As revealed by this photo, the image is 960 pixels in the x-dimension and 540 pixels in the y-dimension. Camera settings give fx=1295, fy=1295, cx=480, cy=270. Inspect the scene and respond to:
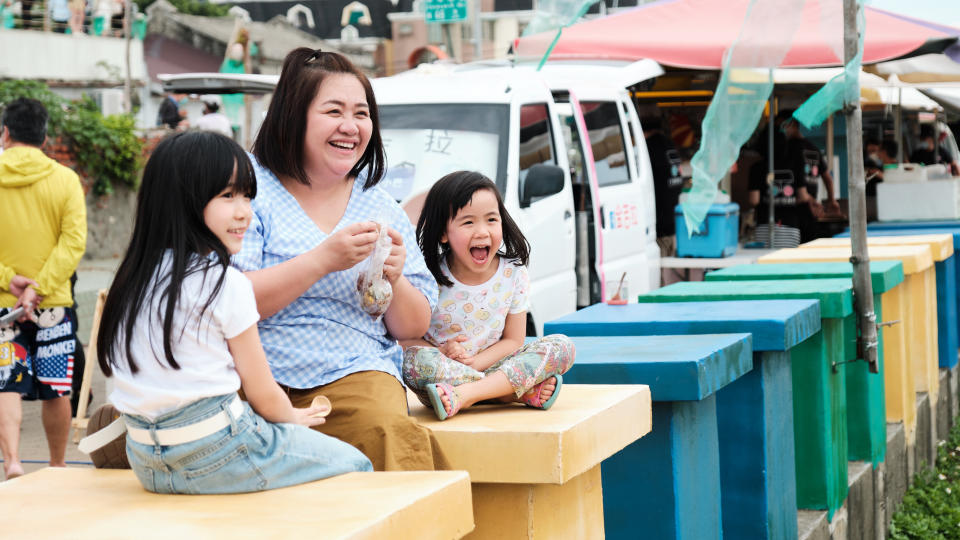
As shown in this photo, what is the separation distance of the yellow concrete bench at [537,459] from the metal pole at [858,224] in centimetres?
261

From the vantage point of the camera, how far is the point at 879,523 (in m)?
6.07

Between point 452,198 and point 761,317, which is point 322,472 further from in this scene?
point 761,317

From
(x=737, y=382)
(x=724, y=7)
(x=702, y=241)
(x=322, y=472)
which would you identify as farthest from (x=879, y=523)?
(x=724, y=7)

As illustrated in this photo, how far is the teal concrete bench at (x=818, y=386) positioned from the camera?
506 centimetres

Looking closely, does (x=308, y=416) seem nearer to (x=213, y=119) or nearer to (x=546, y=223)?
(x=546, y=223)

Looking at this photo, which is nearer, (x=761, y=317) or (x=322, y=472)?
(x=322, y=472)

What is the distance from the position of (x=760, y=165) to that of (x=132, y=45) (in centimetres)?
1999

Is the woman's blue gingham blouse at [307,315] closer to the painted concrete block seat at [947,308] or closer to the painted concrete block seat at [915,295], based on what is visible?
the painted concrete block seat at [915,295]

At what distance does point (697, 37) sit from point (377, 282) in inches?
357

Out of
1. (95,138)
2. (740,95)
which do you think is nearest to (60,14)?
(95,138)

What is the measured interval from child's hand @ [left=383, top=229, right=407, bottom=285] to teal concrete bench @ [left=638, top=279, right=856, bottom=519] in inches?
98.2

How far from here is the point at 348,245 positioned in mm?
2844

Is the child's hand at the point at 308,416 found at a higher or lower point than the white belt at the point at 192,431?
lower

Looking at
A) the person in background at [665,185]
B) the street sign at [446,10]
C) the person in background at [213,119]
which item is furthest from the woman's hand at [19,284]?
the street sign at [446,10]
